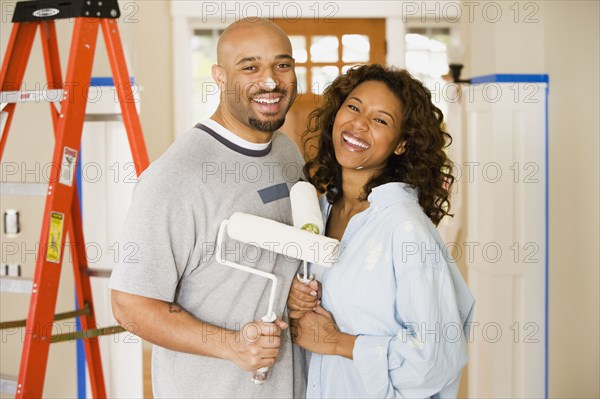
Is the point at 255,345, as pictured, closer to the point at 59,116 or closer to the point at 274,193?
the point at 274,193

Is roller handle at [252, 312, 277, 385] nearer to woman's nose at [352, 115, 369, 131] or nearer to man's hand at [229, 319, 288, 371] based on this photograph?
man's hand at [229, 319, 288, 371]

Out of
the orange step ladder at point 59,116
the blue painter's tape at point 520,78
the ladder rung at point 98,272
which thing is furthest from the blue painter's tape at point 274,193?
the blue painter's tape at point 520,78

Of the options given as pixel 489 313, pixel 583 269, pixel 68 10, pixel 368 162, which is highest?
pixel 68 10

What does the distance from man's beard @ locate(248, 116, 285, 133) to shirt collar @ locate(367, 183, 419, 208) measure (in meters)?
0.27

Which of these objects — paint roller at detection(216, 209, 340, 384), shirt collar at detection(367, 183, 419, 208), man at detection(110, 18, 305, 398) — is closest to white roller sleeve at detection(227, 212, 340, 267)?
paint roller at detection(216, 209, 340, 384)

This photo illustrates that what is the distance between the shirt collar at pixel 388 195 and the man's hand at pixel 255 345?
367 mm

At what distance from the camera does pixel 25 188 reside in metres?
2.19

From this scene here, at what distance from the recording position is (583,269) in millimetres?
3100

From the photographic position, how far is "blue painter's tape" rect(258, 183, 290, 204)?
1.75 meters

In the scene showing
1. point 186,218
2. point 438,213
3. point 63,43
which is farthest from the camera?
point 63,43

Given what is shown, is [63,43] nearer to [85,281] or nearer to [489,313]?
[85,281]

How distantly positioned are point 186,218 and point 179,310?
195 mm

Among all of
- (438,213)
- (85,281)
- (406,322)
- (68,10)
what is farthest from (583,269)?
(68,10)

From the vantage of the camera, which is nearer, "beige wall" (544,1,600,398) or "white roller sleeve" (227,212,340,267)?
"white roller sleeve" (227,212,340,267)
